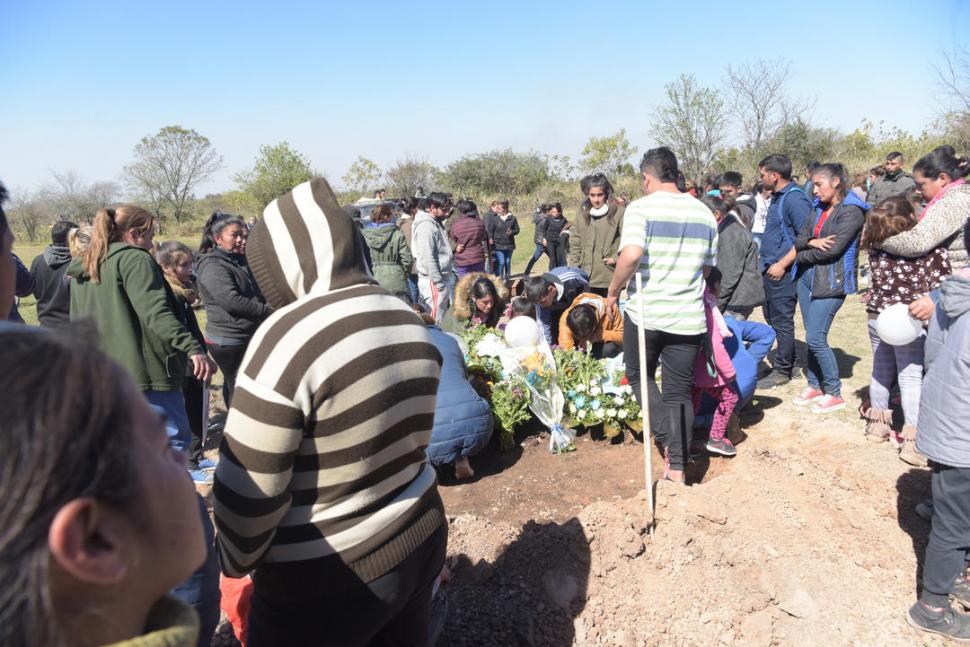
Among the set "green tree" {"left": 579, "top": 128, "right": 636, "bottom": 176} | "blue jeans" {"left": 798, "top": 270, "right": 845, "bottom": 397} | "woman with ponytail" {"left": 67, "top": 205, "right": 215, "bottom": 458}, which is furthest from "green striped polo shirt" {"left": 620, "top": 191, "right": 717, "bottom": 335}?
"green tree" {"left": 579, "top": 128, "right": 636, "bottom": 176}

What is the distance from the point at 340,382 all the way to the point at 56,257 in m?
4.28

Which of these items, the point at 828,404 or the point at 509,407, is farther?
the point at 828,404

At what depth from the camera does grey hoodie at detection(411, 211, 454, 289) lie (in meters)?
7.17

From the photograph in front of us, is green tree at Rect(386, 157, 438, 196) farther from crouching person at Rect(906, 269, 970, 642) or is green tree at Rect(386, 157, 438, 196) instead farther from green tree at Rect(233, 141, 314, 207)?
crouching person at Rect(906, 269, 970, 642)

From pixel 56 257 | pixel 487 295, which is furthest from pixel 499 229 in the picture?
pixel 56 257

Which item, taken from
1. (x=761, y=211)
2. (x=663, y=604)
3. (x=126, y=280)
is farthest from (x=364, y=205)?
(x=663, y=604)

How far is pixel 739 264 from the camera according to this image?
5.26 m

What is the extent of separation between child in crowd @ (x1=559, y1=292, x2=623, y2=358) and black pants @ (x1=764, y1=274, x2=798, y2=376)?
1406 mm

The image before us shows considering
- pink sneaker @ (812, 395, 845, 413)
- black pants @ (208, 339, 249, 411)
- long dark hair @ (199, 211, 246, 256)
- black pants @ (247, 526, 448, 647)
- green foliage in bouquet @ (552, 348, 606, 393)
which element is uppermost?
long dark hair @ (199, 211, 246, 256)

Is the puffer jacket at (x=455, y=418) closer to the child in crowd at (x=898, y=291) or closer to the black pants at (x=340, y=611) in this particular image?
the black pants at (x=340, y=611)

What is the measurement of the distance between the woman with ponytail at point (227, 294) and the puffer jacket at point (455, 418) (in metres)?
1.49

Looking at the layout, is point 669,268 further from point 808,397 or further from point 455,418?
point 808,397

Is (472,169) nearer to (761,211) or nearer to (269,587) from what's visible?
(761,211)

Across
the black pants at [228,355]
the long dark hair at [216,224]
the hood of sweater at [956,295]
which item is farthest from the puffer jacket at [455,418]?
the hood of sweater at [956,295]
